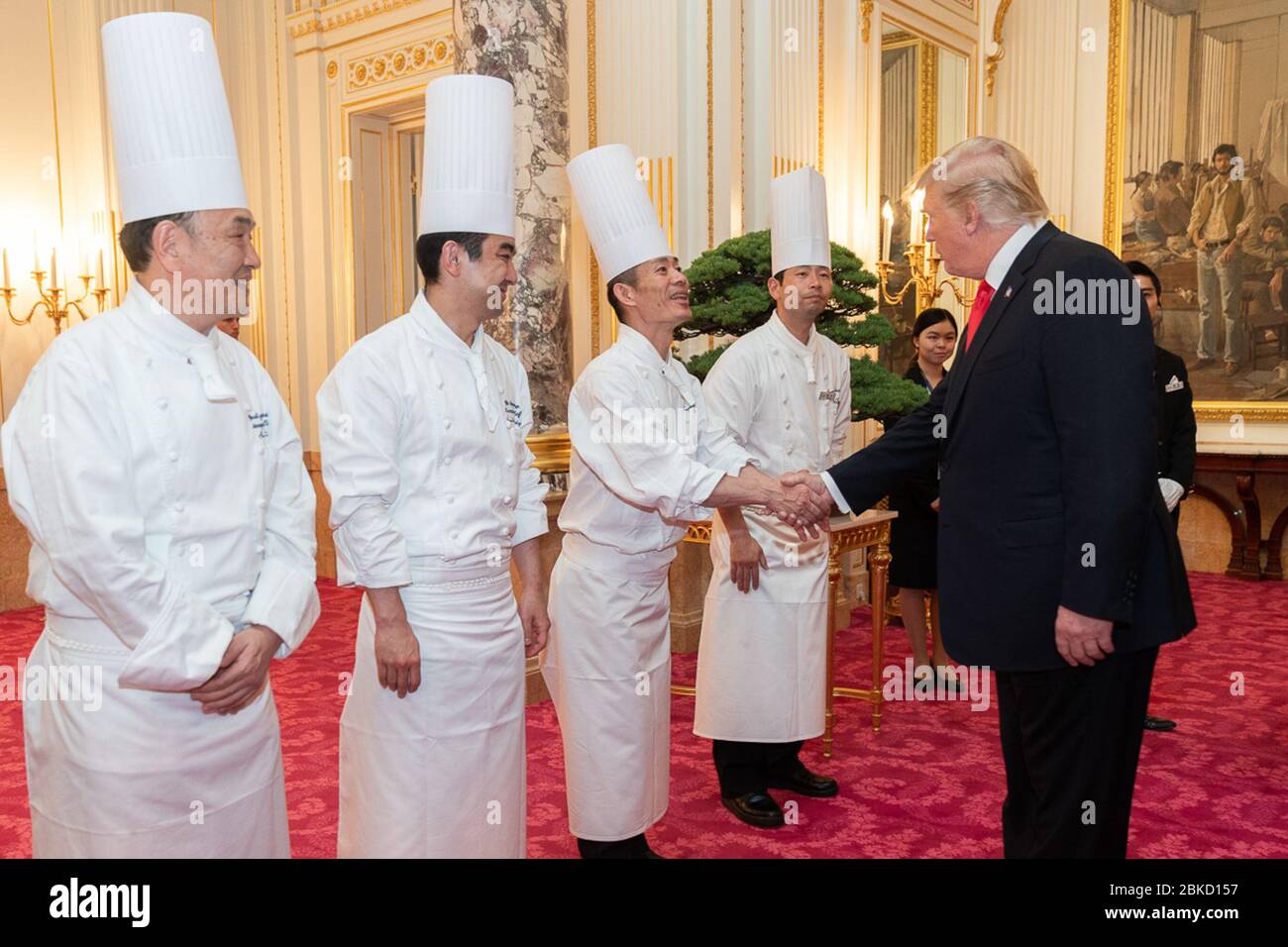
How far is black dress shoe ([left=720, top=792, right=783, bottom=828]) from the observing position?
3236 millimetres

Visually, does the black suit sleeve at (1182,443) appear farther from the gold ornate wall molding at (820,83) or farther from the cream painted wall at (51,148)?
the cream painted wall at (51,148)

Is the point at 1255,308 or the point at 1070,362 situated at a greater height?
the point at 1255,308

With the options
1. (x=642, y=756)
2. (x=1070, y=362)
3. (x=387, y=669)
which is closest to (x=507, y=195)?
(x=387, y=669)

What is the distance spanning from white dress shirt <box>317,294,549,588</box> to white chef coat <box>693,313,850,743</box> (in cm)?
133

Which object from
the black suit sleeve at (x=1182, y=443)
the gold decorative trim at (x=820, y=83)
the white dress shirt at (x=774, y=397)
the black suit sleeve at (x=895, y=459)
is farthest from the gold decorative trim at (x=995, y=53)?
the black suit sleeve at (x=895, y=459)

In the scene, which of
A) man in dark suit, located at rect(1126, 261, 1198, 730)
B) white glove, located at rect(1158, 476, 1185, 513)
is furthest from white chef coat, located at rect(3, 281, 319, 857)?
man in dark suit, located at rect(1126, 261, 1198, 730)

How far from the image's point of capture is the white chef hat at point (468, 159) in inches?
93.0

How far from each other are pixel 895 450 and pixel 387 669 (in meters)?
1.39

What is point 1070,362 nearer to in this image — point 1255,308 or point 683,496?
point 683,496

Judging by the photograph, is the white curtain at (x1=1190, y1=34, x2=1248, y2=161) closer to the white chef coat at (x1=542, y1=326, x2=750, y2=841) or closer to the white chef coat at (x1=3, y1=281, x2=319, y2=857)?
the white chef coat at (x1=542, y1=326, x2=750, y2=841)

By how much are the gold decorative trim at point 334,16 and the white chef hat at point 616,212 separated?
488 cm

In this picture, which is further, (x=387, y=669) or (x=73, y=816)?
(x=387, y=669)

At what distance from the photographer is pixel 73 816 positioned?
168 cm

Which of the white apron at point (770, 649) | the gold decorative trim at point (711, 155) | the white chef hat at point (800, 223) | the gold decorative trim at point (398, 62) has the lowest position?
the white apron at point (770, 649)
